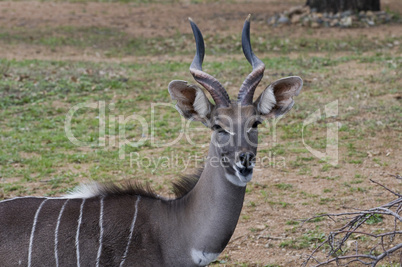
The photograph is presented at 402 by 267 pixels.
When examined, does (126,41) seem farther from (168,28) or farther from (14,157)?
(14,157)

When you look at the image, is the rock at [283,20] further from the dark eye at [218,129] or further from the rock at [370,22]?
the dark eye at [218,129]

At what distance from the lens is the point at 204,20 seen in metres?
15.1

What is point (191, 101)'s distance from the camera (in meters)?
3.94

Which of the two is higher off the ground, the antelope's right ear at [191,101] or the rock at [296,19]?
the antelope's right ear at [191,101]

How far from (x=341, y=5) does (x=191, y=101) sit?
435 inches

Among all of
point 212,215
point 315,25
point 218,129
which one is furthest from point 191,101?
point 315,25

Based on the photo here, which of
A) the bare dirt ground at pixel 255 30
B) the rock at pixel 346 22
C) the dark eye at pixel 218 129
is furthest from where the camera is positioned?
the rock at pixel 346 22

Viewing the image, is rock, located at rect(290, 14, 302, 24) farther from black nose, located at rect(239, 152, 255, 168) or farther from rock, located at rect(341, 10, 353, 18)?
black nose, located at rect(239, 152, 255, 168)

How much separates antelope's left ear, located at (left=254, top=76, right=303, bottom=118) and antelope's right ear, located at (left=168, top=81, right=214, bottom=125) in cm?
37

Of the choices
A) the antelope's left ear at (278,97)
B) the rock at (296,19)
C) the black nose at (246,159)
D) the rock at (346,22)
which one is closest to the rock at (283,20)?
the rock at (296,19)

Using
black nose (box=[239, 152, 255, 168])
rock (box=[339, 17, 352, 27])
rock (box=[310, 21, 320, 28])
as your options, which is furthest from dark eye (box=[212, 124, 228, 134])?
rock (box=[339, 17, 352, 27])

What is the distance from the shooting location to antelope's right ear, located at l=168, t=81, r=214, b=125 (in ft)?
12.6

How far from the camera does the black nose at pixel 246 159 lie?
346cm

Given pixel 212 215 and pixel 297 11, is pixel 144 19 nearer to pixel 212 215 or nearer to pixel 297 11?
pixel 297 11
